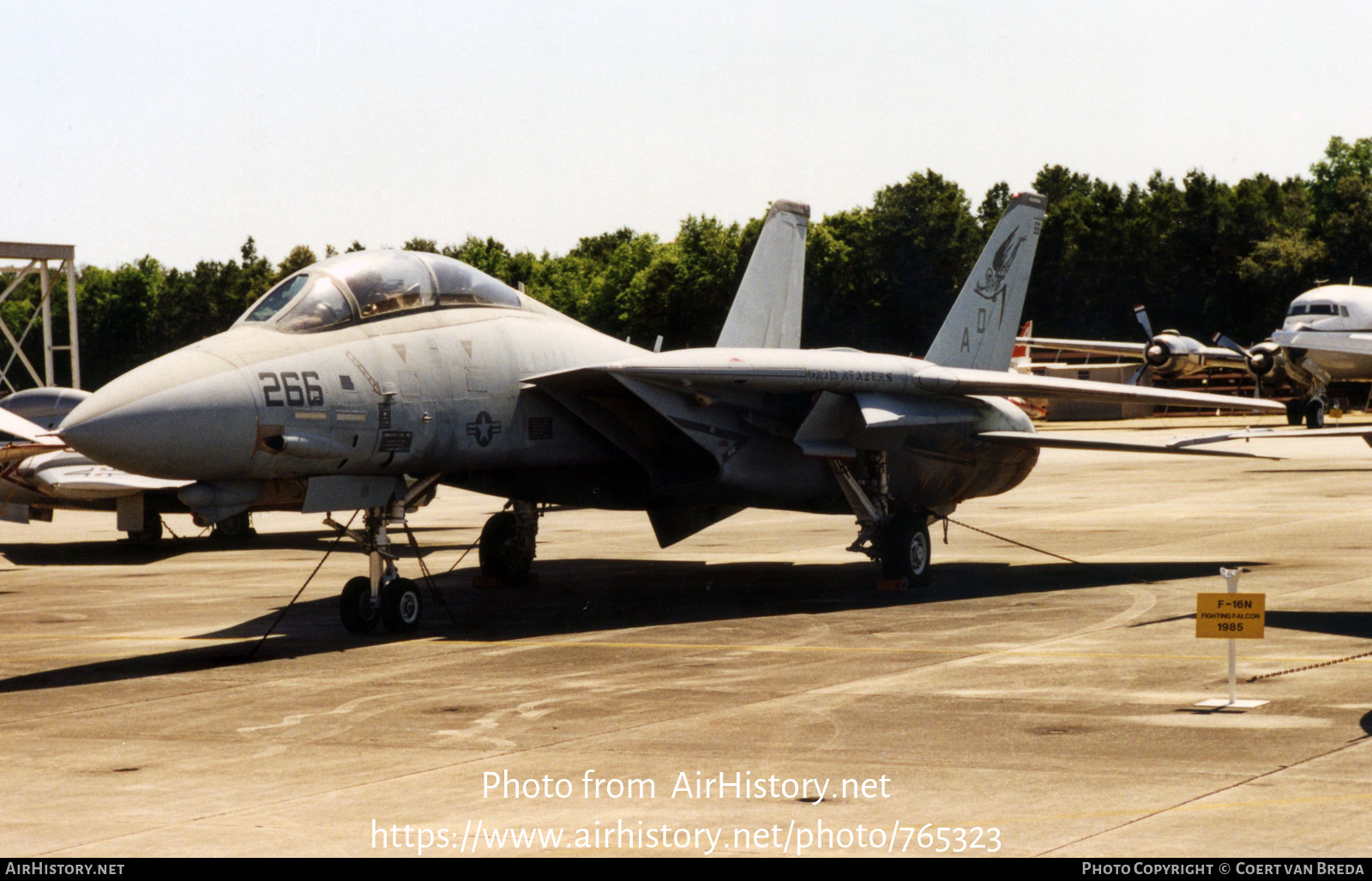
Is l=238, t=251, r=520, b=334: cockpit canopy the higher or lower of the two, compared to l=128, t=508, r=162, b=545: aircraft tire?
higher

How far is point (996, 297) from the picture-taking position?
19.8 m

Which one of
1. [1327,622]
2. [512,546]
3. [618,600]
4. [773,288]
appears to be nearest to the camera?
[1327,622]

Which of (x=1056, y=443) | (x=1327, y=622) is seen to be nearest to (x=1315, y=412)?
(x=1056, y=443)

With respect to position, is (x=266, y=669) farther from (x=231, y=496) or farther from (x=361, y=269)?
(x=361, y=269)

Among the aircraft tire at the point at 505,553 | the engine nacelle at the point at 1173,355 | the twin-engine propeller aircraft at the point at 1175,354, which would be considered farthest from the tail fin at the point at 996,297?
the engine nacelle at the point at 1173,355

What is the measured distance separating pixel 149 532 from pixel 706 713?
1716cm

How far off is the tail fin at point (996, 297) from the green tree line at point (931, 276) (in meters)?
71.4

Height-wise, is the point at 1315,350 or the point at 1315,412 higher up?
the point at 1315,350

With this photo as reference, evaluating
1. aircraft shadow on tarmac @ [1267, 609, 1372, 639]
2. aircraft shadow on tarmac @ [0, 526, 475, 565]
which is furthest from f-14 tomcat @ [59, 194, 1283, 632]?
aircraft shadow on tarmac @ [0, 526, 475, 565]

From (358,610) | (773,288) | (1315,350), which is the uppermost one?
(773,288)

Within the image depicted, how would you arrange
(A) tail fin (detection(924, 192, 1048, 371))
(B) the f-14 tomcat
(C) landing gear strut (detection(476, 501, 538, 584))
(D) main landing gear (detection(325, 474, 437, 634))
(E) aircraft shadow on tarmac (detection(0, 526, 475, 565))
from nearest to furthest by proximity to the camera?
(B) the f-14 tomcat < (D) main landing gear (detection(325, 474, 437, 634)) < (C) landing gear strut (detection(476, 501, 538, 584)) < (A) tail fin (detection(924, 192, 1048, 371)) < (E) aircraft shadow on tarmac (detection(0, 526, 475, 565))

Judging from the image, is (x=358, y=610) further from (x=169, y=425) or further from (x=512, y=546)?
(x=512, y=546)

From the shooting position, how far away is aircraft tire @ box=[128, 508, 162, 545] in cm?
2372

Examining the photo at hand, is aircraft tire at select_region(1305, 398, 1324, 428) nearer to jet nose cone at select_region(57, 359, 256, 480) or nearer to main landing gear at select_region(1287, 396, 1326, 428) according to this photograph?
main landing gear at select_region(1287, 396, 1326, 428)
